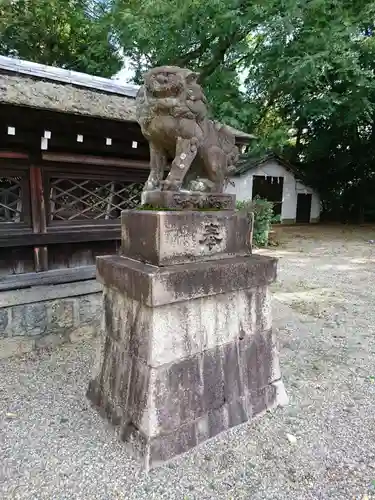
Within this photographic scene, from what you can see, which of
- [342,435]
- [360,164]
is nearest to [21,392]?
[342,435]

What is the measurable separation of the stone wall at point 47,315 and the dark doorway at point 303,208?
587 inches

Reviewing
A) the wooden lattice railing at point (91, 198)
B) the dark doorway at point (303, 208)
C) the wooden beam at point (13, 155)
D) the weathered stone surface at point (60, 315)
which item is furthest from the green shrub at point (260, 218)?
the dark doorway at point (303, 208)

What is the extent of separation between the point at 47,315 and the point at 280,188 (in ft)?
47.2

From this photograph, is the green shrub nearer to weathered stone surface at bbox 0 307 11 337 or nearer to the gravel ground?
the gravel ground

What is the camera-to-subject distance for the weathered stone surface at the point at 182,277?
190cm

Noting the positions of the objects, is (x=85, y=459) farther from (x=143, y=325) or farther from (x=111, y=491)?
(x=143, y=325)

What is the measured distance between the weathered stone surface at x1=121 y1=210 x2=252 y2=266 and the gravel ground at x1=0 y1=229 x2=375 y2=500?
48.3 inches

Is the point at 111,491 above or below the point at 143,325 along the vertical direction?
below

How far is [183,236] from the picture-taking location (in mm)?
2098

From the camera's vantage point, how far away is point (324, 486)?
1.87m

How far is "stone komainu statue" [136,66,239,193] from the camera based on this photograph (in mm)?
2119

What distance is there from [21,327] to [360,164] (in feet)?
55.6

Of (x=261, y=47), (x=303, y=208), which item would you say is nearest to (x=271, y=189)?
(x=303, y=208)

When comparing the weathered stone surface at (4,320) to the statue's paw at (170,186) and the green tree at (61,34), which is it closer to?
the statue's paw at (170,186)
